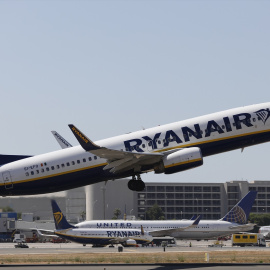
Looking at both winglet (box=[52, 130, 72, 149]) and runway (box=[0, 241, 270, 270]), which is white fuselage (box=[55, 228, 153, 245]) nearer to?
runway (box=[0, 241, 270, 270])

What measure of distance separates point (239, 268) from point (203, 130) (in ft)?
46.3

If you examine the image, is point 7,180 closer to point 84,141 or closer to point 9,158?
point 9,158

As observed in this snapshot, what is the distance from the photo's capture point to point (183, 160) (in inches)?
2361

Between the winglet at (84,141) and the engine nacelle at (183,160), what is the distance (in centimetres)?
730

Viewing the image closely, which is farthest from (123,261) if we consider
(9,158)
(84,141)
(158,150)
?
(84,141)

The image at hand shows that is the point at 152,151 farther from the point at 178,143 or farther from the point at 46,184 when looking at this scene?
the point at 46,184

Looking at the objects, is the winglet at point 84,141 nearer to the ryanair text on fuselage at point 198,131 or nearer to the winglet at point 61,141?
the ryanair text on fuselage at point 198,131

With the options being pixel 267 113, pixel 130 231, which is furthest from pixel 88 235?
pixel 267 113

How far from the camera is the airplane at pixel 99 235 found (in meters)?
106

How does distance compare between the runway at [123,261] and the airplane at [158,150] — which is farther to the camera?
the airplane at [158,150]

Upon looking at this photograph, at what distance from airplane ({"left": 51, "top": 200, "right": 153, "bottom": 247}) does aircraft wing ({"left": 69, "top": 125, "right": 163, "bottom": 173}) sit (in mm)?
45995

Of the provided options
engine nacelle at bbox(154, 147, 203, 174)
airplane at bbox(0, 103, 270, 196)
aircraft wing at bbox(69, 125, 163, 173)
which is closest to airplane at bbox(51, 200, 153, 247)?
airplane at bbox(0, 103, 270, 196)

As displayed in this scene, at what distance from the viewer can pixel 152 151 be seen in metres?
61.5

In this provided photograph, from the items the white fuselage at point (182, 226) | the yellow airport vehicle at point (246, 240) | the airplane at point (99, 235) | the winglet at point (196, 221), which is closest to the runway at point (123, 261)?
the airplane at point (99, 235)
